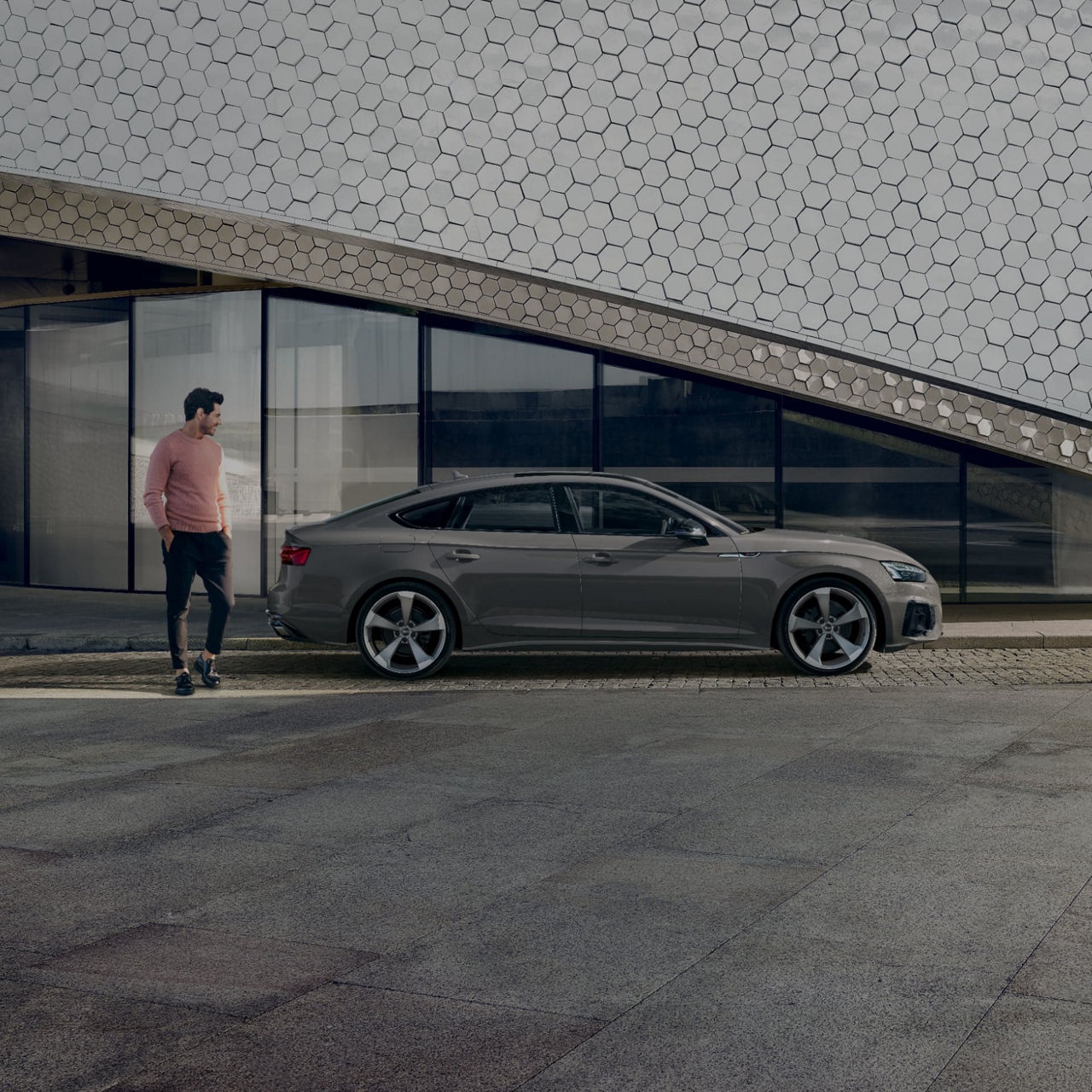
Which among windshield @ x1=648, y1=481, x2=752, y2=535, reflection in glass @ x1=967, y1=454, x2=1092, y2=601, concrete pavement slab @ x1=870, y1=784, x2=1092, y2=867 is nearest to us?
concrete pavement slab @ x1=870, y1=784, x2=1092, y2=867

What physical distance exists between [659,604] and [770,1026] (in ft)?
22.6

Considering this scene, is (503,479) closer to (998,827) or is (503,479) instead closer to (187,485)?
(187,485)

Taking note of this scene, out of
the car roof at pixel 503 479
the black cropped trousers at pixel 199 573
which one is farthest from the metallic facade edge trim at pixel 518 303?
the black cropped trousers at pixel 199 573

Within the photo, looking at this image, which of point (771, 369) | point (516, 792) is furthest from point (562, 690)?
point (771, 369)

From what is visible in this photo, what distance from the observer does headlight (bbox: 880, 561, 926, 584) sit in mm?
10844

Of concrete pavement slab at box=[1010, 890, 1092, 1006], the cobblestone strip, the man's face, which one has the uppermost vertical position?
the man's face

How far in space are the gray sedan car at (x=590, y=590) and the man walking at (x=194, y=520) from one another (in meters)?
0.70

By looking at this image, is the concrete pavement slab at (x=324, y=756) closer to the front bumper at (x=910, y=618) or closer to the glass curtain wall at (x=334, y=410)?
the front bumper at (x=910, y=618)

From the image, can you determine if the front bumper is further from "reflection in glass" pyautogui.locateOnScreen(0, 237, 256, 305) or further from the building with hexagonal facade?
"reflection in glass" pyautogui.locateOnScreen(0, 237, 256, 305)

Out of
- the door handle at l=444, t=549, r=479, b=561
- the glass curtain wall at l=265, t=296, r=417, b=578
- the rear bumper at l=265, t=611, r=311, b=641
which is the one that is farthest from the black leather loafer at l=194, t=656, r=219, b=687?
the glass curtain wall at l=265, t=296, r=417, b=578

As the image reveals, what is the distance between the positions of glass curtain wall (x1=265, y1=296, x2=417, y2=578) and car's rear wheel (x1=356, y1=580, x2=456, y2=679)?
5903 mm

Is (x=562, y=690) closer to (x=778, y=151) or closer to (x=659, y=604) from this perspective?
(x=659, y=604)

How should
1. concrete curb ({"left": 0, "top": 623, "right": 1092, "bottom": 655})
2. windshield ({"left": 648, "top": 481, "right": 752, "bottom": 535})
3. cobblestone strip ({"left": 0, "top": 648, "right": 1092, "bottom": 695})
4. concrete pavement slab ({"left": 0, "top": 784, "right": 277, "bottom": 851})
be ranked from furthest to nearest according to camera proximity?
concrete curb ({"left": 0, "top": 623, "right": 1092, "bottom": 655})
windshield ({"left": 648, "top": 481, "right": 752, "bottom": 535})
cobblestone strip ({"left": 0, "top": 648, "right": 1092, "bottom": 695})
concrete pavement slab ({"left": 0, "top": 784, "right": 277, "bottom": 851})

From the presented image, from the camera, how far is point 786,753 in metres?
7.64
